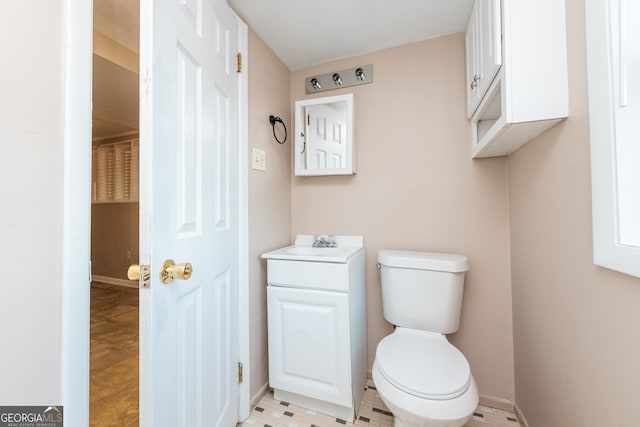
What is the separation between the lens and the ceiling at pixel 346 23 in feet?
4.34

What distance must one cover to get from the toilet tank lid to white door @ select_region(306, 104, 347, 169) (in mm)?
643

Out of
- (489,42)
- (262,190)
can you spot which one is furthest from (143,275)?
(489,42)

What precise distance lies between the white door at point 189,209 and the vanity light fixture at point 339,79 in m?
0.64

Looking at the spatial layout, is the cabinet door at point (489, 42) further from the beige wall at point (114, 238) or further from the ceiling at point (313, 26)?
the beige wall at point (114, 238)

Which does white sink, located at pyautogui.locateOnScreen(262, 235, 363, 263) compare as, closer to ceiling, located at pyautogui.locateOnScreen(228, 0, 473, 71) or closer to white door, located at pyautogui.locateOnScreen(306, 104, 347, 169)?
white door, located at pyautogui.locateOnScreen(306, 104, 347, 169)

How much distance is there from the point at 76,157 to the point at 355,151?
4.57 feet

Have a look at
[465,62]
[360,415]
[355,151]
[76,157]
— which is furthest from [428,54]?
[360,415]

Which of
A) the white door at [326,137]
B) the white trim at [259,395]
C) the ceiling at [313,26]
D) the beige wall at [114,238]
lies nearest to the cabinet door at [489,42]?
the ceiling at [313,26]

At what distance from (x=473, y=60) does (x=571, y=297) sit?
1.14 meters

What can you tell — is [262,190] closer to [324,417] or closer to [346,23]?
[346,23]

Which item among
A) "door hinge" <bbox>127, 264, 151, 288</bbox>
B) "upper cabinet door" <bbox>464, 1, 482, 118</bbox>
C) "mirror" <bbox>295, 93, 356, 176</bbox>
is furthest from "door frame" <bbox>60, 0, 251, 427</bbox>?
"upper cabinet door" <bbox>464, 1, 482, 118</bbox>

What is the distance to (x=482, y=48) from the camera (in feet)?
3.66

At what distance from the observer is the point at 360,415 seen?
53.5 inches

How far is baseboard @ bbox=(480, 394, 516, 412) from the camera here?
4.62ft
